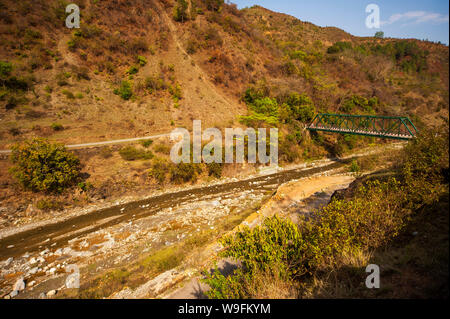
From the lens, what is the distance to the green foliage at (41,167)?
43.8 ft

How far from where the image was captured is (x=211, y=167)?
1998 cm

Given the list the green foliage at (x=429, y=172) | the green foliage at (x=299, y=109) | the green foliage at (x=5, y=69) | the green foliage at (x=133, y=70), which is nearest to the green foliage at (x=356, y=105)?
the green foliage at (x=299, y=109)

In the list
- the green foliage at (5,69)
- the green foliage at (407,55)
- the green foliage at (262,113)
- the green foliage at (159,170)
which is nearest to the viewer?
the green foliage at (159,170)

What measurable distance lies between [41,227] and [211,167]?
13.9m

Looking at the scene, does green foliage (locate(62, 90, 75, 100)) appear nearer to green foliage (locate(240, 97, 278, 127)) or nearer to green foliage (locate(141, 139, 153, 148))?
green foliage (locate(141, 139, 153, 148))

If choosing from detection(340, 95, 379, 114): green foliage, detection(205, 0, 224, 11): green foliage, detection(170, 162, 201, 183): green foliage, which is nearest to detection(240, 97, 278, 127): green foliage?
detection(170, 162, 201, 183): green foliage

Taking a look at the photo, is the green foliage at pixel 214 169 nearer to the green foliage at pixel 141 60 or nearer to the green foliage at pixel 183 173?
the green foliage at pixel 183 173

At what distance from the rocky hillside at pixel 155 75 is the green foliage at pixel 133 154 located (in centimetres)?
343

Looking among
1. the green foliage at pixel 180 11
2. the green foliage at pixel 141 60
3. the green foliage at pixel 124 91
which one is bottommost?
the green foliage at pixel 124 91

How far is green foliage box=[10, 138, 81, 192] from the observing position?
13.3 metres

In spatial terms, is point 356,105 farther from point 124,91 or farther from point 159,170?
point 124,91

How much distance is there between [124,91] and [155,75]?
20.7 ft

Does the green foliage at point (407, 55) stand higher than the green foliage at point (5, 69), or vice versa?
the green foliage at point (407, 55)
